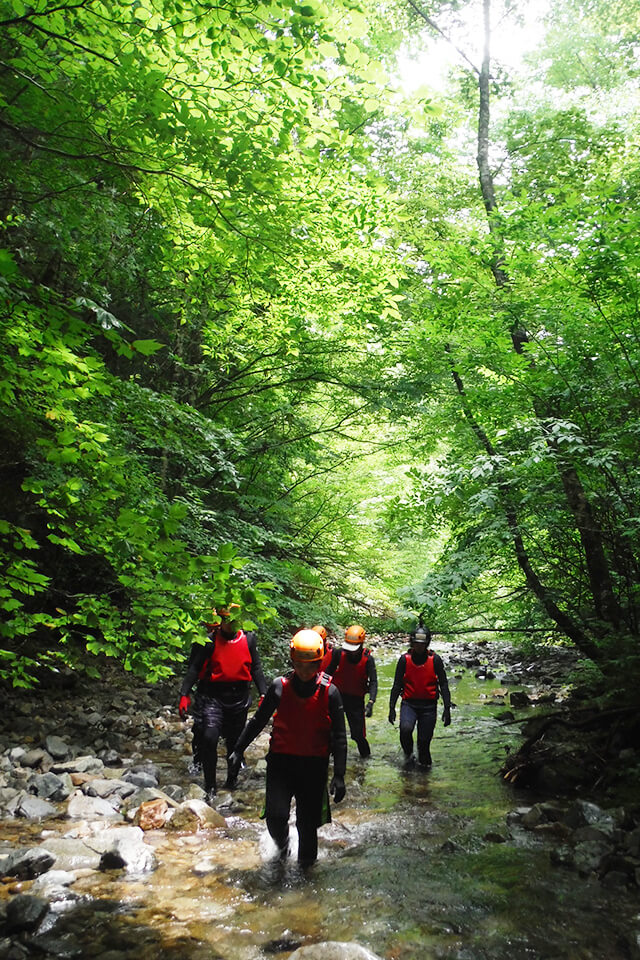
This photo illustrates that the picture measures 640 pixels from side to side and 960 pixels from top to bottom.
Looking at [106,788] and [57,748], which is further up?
[57,748]

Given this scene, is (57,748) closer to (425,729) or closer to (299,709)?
(299,709)

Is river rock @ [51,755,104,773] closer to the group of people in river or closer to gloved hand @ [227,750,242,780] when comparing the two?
the group of people in river

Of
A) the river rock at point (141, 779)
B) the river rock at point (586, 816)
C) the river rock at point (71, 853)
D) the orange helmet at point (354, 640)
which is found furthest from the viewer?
the orange helmet at point (354, 640)

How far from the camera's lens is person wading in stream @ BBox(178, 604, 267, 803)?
22.1ft

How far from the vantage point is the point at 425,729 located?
8.36m

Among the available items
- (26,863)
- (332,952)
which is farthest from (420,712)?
(26,863)

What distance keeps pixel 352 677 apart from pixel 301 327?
5706mm

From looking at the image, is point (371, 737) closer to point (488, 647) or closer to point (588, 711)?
point (588, 711)

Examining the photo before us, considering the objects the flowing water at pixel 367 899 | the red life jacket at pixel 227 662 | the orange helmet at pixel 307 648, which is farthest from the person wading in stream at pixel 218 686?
the orange helmet at pixel 307 648

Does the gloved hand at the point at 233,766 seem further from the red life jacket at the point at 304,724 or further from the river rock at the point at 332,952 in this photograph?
the river rock at the point at 332,952

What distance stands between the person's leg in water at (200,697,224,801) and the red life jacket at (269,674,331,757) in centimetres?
223

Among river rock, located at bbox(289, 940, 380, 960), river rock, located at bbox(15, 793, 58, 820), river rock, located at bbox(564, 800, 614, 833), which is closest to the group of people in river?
river rock, located at bbox(289, 940, 380, 960)

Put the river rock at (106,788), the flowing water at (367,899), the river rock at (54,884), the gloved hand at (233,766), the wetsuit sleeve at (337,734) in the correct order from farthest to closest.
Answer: the gloved hand at (233,766) < the river rock at (106,788) < the wetsuit sleeve at (337,734) < the river rock at (54,884) < the flowing water at (367,899)

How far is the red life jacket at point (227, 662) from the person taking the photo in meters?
6.89
